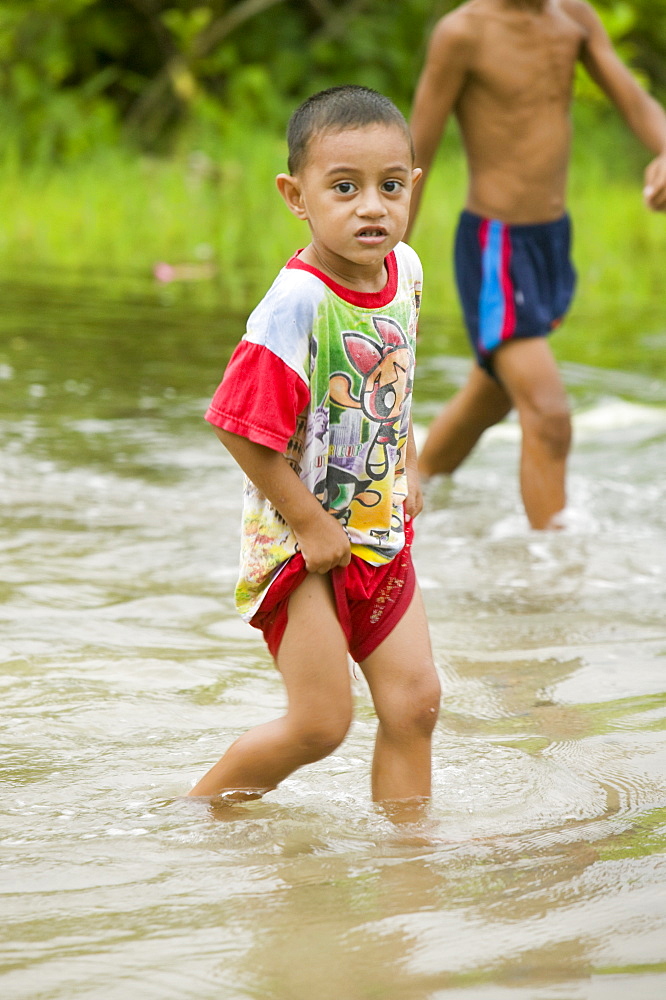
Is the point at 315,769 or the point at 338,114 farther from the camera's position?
A: the point at 315,769

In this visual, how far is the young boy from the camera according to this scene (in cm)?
225

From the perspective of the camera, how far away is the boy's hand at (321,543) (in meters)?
2.31

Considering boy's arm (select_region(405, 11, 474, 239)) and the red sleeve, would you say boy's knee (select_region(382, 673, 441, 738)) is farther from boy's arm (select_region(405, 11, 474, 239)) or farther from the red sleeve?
boy's arm (select_region(405, 11, 474, 239))

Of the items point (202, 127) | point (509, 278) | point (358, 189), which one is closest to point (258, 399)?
point (358, 189)

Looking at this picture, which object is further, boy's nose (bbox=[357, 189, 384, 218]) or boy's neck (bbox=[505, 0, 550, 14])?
boy's neck (bbox=[505, 0, 550, 14])

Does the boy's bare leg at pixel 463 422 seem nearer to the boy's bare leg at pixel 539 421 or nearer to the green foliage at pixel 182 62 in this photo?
the boy's bare leg at pixel 539 421

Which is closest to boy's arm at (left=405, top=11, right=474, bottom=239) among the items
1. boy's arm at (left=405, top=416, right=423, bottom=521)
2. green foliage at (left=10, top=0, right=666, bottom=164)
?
boy's arm at (left=405, top=416, right=423, bottom=521)

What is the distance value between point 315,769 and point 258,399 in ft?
2.95

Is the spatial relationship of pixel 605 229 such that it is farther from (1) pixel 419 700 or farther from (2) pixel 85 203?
(1) pixel 419 700

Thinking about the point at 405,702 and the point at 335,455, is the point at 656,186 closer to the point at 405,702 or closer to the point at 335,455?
the point at 335,455

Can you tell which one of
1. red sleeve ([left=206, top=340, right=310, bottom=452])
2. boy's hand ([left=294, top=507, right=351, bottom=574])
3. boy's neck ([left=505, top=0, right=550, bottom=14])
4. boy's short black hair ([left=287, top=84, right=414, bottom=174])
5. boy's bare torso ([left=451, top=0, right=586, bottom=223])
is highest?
boy's neck ([left=505, top=0, right=550, bottom=14])

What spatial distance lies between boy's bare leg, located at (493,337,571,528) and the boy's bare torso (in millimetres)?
448

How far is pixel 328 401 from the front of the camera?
234cm

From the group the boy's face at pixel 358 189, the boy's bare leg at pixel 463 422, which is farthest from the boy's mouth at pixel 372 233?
the boy's bare leg at pixel 463 422
